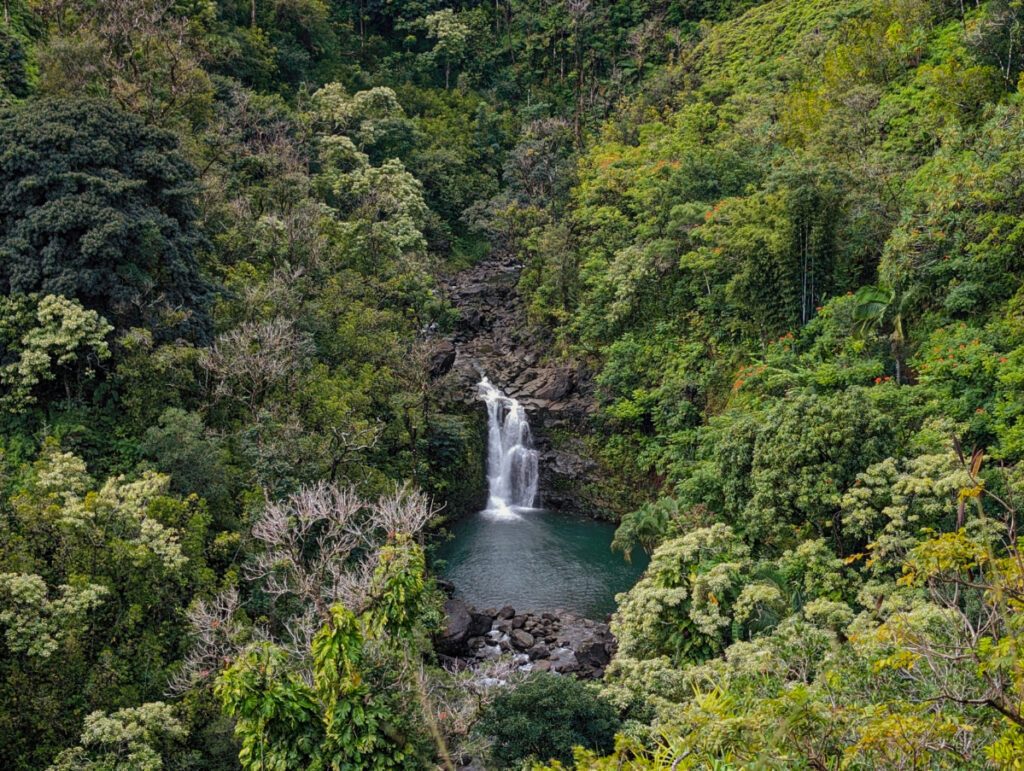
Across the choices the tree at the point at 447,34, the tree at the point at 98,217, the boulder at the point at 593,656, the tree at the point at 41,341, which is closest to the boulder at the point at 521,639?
the boulder at the point at 593,656

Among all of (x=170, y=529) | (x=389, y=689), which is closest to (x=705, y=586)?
(x=389, y=689)

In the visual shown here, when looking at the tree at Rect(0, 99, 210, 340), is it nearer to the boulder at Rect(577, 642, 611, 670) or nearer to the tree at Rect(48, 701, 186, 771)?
the tree at Rect(48, 701, 186, 771)

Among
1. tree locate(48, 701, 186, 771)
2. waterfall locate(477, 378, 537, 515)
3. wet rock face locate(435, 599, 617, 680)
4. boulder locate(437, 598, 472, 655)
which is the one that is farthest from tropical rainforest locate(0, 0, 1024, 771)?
wet rock face locate(435, 599, 617, 680)

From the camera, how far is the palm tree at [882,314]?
18.5 meters

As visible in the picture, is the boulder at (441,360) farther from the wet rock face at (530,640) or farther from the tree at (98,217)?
the wet rock face at (530,640)

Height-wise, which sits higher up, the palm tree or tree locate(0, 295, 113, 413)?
the palm tree

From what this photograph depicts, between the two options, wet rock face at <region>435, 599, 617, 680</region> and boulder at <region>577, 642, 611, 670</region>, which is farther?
wet rock face at <region>435, 599, 617, 680</region>

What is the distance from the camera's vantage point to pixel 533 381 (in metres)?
31.0

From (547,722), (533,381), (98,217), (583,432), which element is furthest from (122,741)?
(533,381)

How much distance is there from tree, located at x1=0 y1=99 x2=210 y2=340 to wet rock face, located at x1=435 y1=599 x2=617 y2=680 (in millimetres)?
10354

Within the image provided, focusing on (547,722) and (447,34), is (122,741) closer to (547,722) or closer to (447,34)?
(547,722)

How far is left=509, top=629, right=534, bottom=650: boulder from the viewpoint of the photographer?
19.2 meters

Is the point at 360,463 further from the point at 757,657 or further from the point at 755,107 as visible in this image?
the point at 755,107

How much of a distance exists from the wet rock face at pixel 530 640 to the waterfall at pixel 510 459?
865 cm
